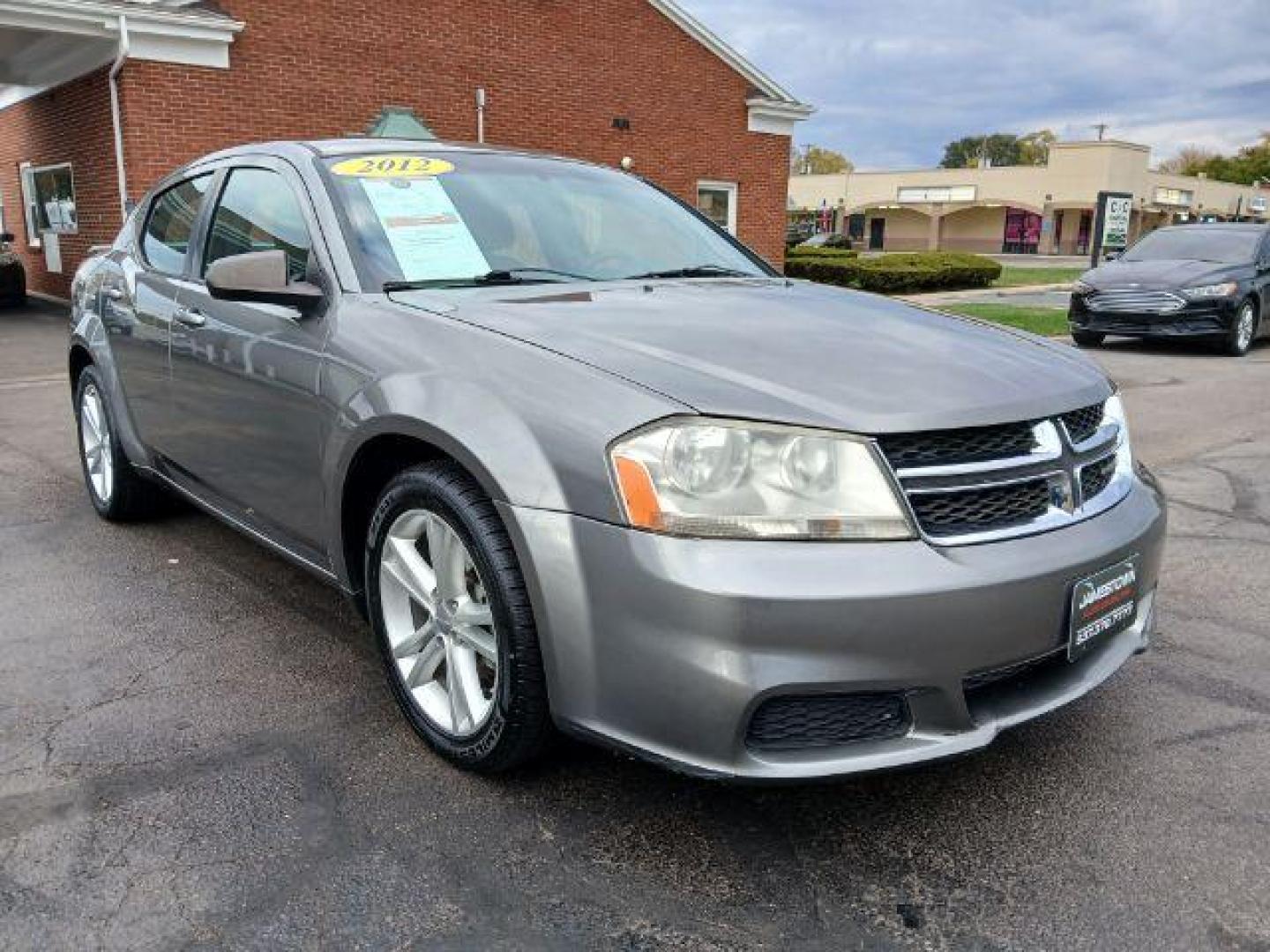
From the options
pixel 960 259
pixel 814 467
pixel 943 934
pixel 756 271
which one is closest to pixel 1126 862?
pixel 943 934

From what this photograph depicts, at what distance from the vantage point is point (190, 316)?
12.2 feet

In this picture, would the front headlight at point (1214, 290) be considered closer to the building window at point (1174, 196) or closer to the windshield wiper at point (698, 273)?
the windshield wiper at point (698, 273)

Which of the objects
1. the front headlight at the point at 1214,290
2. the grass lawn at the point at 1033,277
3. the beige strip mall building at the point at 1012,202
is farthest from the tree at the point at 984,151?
the front headlight at the point at 1214,290

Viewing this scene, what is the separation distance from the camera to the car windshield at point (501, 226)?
124 inches

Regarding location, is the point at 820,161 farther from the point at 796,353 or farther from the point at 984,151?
the point at 796,353

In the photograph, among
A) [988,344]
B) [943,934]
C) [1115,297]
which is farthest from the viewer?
[1115,297]

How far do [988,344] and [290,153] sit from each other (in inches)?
89.8

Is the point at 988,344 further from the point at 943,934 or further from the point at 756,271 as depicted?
the point at 943,934

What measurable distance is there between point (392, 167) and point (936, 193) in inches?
2750

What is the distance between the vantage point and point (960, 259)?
85.2 ft

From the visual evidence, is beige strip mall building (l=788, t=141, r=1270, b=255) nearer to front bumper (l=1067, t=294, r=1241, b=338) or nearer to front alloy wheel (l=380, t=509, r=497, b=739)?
front bumper (l=1067, t=294, r=1241, b=338)

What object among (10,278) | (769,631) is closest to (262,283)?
(769,631)

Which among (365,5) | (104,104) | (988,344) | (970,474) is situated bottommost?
(970,474)

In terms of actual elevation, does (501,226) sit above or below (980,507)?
above
